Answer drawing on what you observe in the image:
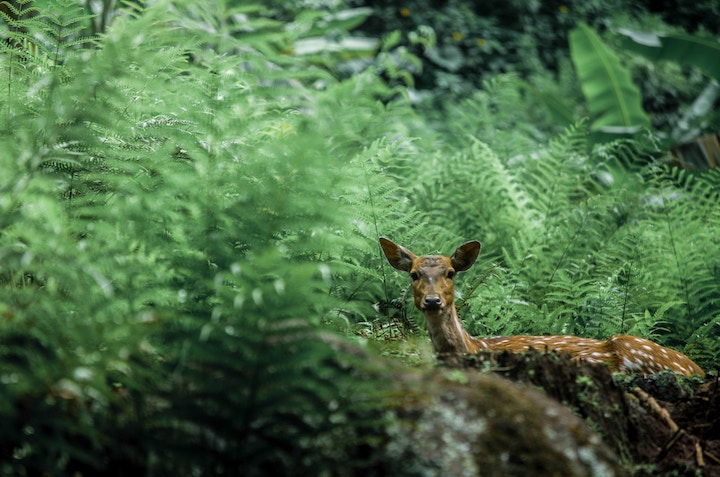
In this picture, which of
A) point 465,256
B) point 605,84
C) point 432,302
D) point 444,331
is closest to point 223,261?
point 432,302

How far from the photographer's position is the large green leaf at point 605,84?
8.55 metres

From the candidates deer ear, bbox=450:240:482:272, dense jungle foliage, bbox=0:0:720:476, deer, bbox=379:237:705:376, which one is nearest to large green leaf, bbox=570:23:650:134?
dense jungle foliage, bbox=0:0:720:476

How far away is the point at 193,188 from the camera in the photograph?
2.67m

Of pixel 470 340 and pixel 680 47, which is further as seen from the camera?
pixel 680 47

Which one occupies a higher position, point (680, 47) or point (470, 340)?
point (680, 47)

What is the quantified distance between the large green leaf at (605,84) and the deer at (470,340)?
4832 millimetres

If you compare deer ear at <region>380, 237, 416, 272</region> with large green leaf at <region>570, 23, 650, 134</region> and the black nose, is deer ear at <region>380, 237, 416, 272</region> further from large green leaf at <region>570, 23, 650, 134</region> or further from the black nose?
large green leaf at <region>570, 23, 650, 134</region>

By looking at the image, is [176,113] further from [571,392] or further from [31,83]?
[571,392]

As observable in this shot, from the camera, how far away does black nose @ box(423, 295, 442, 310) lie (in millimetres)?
3992

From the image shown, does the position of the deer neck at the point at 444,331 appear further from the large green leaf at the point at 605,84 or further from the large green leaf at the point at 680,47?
the large green leaf at the point at 680,47

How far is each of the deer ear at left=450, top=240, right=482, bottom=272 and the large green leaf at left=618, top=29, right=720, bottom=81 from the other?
5.46m

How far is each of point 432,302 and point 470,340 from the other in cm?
50

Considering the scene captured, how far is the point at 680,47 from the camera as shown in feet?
28.9

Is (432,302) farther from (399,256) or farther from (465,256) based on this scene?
(465,256)
